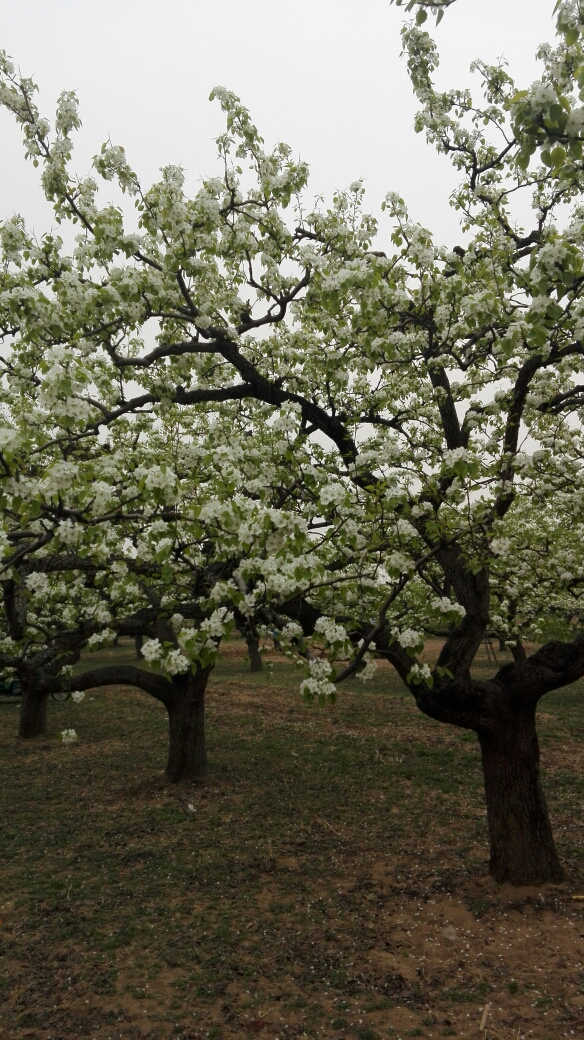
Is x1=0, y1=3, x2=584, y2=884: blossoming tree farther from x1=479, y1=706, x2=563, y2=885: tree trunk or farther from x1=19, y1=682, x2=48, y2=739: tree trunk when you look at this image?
x1=19, y1=682, x2=48, y2=739: tree trunk

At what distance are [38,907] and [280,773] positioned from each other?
5921 millimetres

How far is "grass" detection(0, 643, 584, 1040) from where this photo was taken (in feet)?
19.2

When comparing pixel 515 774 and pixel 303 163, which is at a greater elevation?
pixel 303 163

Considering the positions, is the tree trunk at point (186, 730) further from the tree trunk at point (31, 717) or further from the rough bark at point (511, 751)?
the tree trunk at point (31, 717)

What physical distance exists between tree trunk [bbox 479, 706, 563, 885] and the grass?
222 mm

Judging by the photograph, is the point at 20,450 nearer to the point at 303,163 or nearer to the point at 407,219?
the point at 303,163

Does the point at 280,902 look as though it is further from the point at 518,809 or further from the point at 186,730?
the point at 186,730

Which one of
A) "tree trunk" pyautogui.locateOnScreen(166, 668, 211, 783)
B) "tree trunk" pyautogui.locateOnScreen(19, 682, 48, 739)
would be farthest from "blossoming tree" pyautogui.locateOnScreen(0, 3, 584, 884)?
"tree trunk" pyautogui.locateOnScreen(19, 682, 48, 739)

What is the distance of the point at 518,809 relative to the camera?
7.80 meters

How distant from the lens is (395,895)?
8.00m

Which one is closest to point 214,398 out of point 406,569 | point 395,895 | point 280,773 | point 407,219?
point 407,219

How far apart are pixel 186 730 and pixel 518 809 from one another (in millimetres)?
6545

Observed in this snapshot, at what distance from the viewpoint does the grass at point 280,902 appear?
586 centimetres

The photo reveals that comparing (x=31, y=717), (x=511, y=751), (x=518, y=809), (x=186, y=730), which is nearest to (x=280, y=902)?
(x=518, y=809)
